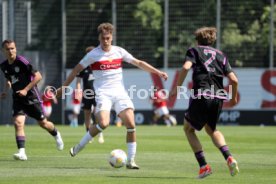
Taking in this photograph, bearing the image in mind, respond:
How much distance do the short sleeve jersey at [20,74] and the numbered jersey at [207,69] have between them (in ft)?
15.1

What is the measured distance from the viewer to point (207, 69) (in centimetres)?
1150

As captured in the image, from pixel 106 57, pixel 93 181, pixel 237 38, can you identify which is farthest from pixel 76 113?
pixel 93 181

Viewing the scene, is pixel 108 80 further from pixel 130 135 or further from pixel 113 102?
pixel 130 135

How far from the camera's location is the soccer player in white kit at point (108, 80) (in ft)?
42.8

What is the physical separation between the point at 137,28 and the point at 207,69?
26270mm

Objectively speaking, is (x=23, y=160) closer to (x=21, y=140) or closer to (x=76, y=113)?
(x=21, y=140)

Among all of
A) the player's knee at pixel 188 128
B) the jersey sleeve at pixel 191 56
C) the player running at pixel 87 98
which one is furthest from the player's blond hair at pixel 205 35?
the player running at pixel 87 98

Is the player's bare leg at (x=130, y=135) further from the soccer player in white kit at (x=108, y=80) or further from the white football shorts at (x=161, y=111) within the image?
the white football shorts at (x=161, y=111)

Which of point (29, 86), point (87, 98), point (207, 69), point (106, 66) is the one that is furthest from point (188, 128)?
point (87, 98)

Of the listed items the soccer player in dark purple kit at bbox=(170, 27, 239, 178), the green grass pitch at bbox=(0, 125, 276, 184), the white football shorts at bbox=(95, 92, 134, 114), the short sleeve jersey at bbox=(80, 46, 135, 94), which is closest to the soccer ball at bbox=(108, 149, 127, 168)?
the green grass pitch at bbox=(0, 125, 276, 184)

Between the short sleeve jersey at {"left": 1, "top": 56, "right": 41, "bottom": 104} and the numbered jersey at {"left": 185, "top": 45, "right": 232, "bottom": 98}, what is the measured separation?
4.59 m

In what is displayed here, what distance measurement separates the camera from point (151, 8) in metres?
38.5

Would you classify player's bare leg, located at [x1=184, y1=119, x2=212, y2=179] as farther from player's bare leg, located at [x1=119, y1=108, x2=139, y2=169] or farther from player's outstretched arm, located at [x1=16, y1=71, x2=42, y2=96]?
player's outstretched arm, located at [x1=16, y1=71, x2=42, y2=96]

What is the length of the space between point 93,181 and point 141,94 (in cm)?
2583
